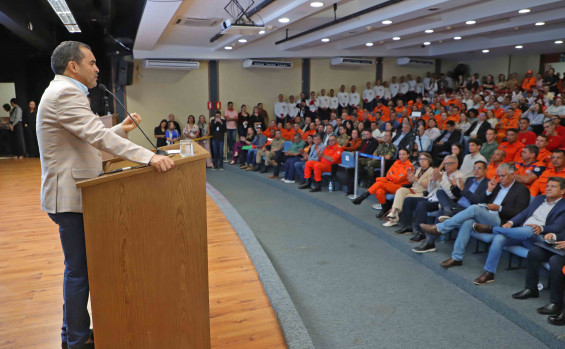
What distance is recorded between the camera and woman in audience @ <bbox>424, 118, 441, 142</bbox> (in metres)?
7.14

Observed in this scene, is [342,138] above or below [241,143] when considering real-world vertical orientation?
above

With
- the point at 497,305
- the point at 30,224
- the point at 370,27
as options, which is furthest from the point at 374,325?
the point at 370,27

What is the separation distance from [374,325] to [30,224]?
10.9 ft

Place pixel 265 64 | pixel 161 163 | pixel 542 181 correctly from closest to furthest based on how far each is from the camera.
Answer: pixel 161 163, pixel 542 181, pixel 265 64

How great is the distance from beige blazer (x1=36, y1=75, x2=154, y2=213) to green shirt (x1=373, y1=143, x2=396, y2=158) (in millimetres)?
4791

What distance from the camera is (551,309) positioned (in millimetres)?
2578

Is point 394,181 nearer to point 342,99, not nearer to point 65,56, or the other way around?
point 65,56

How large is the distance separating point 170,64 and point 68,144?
30.1 feet

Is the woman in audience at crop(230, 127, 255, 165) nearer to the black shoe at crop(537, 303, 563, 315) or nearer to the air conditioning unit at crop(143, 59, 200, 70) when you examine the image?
the air conditioning unit at crop(143, 59, 200, 70)

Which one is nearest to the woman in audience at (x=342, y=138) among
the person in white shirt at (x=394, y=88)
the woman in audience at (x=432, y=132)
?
the woman in audience at (x=432, y=132)

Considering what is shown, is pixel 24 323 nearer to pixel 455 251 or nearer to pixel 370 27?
pixel 455 251

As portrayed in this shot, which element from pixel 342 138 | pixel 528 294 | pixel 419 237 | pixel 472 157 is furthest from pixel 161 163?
pixel 342 138

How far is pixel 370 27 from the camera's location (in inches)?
310

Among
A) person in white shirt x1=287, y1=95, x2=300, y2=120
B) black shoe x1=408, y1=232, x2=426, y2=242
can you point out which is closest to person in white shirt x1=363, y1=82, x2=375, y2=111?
person in white shirt x1=287, y1=95, x2=300, y2=120
